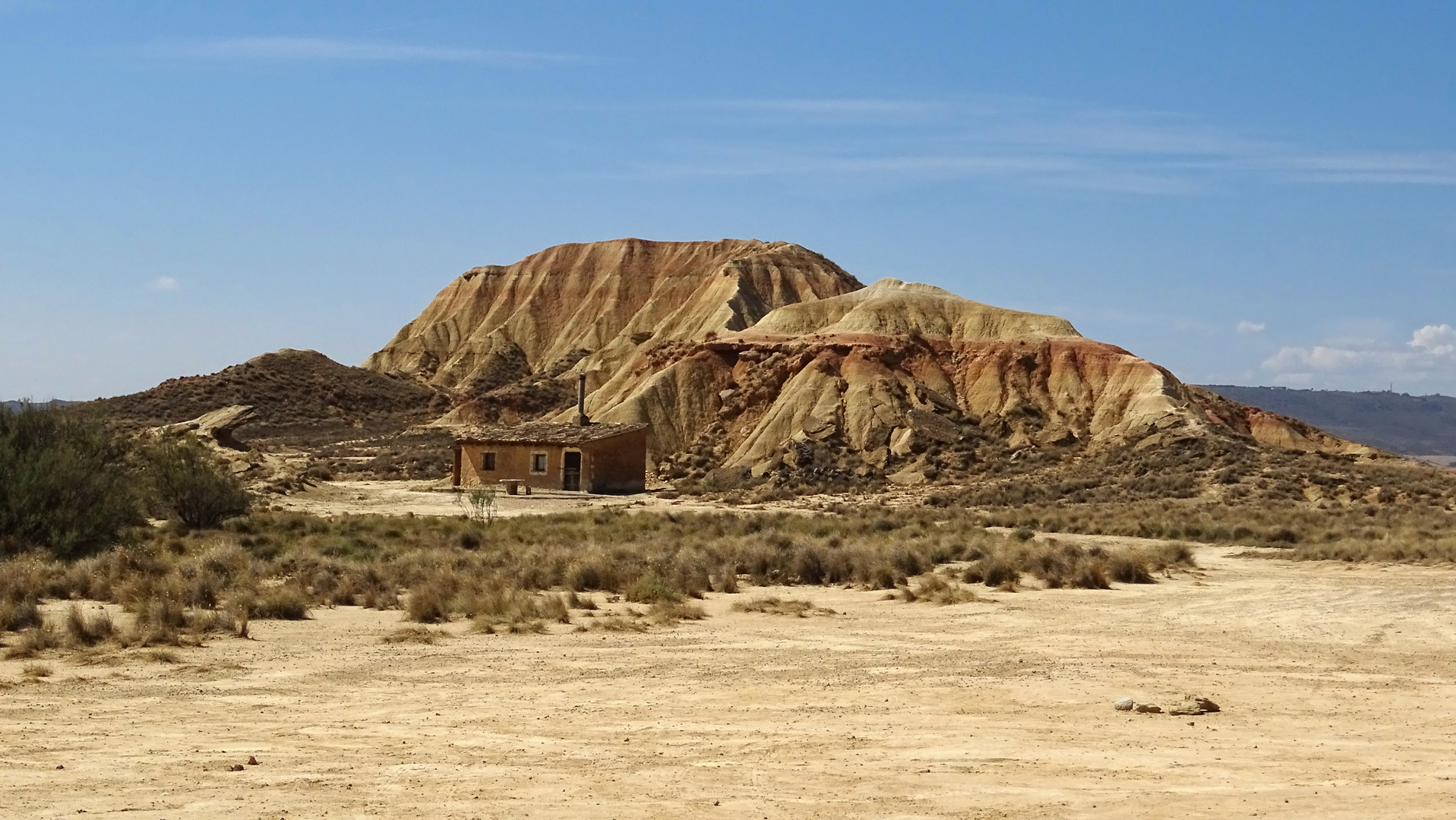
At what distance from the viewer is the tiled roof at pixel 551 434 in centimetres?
5266

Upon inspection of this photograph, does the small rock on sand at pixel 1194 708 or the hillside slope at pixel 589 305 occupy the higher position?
the hillside slope at pixel 589 305

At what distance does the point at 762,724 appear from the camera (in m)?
12.4

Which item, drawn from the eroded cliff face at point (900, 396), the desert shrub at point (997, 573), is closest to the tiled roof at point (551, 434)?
the eroded cliff face at point (900, 396)

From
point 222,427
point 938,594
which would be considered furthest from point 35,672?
point 222,427

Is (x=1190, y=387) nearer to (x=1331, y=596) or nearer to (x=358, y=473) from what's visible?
(x=358, y=473)

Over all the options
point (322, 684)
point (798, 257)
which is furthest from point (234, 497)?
point (798, 257)

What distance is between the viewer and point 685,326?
98.6 metres

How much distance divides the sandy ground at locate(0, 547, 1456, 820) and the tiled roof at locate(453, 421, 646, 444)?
33263 mm

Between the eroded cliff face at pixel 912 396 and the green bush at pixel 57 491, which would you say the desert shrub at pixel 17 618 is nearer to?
the green bush at pixel 57 491

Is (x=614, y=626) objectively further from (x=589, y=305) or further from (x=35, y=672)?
(x=589, y=305)

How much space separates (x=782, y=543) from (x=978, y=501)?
21.2 meters

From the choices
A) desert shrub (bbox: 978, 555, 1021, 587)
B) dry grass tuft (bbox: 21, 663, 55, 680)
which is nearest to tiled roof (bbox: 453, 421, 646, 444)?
desert shrub (bbox: 978, 555, 1021, 587)

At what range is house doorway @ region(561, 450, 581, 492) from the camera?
5231cm

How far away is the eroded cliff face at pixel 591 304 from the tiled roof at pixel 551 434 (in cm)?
3627
